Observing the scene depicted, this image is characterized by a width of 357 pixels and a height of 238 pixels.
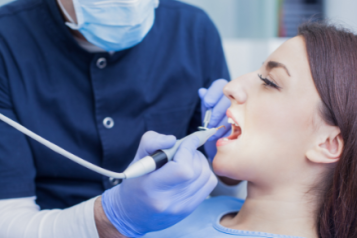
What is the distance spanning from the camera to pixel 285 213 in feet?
3.28

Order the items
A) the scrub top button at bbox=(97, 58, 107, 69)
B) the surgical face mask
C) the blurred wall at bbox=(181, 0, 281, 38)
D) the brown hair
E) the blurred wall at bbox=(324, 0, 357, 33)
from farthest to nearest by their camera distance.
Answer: the blurred wall at bbox=(181, 0, 281, 38)
the blurred wall at bbox=(324, 0, 357, 33)
the scrub top button at bbox=(97, 58, 107, 69)
the surgical face mask
the brown hair

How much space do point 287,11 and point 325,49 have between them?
4.91 feet

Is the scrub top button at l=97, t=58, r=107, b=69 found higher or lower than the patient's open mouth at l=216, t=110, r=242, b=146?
higher

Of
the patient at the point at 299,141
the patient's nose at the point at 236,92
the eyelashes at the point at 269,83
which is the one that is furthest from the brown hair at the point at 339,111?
the patient's nose at the point at 236,92

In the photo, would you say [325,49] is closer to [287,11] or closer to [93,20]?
[93,20]

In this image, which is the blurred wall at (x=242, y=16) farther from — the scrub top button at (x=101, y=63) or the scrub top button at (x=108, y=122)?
the scrub top button at (x=108, y=122)

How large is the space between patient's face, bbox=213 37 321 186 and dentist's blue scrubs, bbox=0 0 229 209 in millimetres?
383

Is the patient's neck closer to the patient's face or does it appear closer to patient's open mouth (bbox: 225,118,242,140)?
the patient's face

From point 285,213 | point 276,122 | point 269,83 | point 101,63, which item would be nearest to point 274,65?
point 269,83

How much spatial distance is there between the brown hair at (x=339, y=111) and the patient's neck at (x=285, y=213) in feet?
0.12

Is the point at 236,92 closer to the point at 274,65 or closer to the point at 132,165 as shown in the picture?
the point at 274,65

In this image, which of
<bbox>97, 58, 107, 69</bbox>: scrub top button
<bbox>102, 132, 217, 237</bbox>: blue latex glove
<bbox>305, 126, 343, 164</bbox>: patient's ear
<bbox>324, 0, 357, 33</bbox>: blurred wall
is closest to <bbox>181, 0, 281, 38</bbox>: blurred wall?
<bbox>324, 0, 357, 33</bbox>: blurred wall

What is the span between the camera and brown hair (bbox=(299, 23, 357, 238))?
0.90m

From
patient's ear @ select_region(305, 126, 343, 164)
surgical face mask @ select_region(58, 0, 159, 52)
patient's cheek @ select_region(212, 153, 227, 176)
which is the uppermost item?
surgical face mask @ select_region(58, 0, 159, 52)
